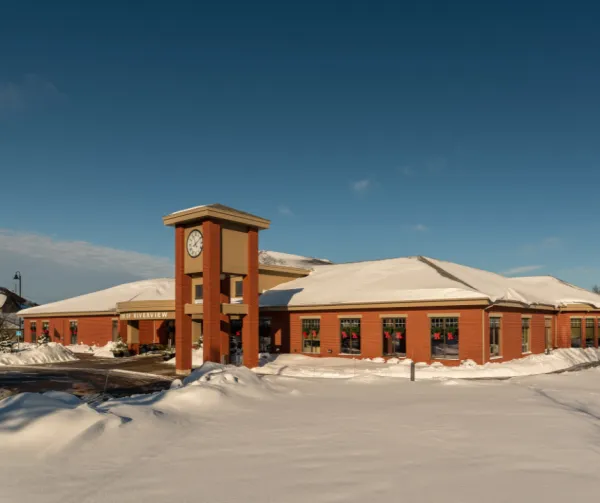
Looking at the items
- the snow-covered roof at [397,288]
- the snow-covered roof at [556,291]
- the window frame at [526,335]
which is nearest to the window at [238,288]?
the snow-covered roof at [397,288]

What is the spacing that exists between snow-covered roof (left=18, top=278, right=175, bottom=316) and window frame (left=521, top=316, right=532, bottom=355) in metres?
29.9

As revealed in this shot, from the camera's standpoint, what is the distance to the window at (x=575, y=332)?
42906 mm

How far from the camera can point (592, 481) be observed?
8859 millimetres

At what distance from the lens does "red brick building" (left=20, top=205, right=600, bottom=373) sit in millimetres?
29875

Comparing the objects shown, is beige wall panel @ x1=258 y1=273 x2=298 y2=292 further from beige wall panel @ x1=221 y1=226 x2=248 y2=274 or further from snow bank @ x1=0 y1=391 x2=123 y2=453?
snow bank @ x1=0 y1=391 x2=123 y2=453

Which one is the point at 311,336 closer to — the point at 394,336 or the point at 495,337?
the point at 394,336

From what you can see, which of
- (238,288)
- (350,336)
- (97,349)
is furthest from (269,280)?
(97,349)

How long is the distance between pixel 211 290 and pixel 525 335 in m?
21.8

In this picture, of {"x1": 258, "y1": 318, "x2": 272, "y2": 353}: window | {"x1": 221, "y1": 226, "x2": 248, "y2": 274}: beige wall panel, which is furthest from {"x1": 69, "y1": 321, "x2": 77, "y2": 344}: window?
{"x1": 221, "y1": 226, "x2": 248, "y2": 274}: beige wall panel

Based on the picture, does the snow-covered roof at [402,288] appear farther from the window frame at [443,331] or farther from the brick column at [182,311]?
the brick column at [182,311]

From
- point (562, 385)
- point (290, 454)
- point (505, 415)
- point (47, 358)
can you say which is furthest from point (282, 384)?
point (47, 358)

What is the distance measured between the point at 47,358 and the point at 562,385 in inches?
1297

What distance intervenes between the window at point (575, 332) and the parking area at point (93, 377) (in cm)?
3147

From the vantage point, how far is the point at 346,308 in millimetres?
34250
